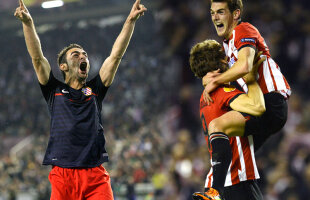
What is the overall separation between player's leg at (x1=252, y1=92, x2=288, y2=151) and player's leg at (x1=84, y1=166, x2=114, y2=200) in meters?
1.12

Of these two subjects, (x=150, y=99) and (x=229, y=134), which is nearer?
(x=229, y=134)

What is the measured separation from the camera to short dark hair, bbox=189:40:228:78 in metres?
3.42

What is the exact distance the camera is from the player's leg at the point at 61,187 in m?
3.43

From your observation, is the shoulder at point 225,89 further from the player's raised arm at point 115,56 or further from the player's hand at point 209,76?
the player's raised arm at point 115,56

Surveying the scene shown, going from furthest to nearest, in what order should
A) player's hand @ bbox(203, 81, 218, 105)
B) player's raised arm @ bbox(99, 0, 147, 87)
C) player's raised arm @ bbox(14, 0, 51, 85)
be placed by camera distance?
player's raised arm @ bbox(99, 0, 147, 87) < player's raised arm @ bbox(14, 0, 51, 85) < player's hand @ bbox(203, 81, 218, 105)

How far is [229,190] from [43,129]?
1064 cm

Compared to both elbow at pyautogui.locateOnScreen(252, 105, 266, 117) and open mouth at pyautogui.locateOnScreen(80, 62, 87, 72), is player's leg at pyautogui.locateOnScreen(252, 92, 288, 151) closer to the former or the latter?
elbow at pyautogui.locateOnScreen(252, 105, 266, 117)

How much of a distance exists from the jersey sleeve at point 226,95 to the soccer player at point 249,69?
60mm

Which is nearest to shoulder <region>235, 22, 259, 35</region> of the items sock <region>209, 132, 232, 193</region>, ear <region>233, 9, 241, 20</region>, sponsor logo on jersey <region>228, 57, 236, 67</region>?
ear <region>233, 9, 241, 20</region>

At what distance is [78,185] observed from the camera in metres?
3.46

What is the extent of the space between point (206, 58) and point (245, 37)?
0.31 metres

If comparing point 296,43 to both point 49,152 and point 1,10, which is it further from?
point 1,10

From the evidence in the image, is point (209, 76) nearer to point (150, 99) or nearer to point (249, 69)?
point (249, 69)

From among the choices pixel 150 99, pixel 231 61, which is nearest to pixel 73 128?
pixel 231 61
